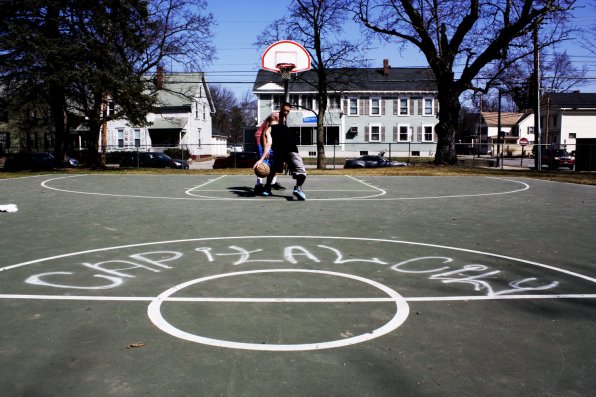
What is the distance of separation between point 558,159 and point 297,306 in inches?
1566

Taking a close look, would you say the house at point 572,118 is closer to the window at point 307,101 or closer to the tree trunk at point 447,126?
the window at point 307,101

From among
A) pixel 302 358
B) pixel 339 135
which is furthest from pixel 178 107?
pixel 302 358

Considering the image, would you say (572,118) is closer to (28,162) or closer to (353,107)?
(353,107)

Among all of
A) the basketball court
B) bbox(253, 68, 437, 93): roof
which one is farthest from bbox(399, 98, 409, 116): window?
the basketball court

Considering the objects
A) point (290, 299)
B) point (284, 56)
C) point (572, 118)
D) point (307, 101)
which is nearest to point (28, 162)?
point (284, 56)

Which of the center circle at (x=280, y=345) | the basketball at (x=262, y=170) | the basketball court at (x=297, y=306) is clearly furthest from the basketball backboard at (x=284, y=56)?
the center circle at (x=280, y=345)

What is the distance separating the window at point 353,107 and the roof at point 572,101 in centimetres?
3890

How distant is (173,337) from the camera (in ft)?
11.2

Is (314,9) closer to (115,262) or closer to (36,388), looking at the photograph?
(115,262)

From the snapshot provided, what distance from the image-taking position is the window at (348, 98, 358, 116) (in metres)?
58.0

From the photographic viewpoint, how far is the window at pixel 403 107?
58.3 meters

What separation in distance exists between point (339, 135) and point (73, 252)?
52.9 metres

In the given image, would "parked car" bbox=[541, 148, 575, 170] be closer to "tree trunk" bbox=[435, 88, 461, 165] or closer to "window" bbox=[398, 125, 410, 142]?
"tree trunk" bbox=[435, 88, 461, 165]

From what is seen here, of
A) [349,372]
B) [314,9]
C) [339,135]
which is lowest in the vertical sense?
[349,372]
